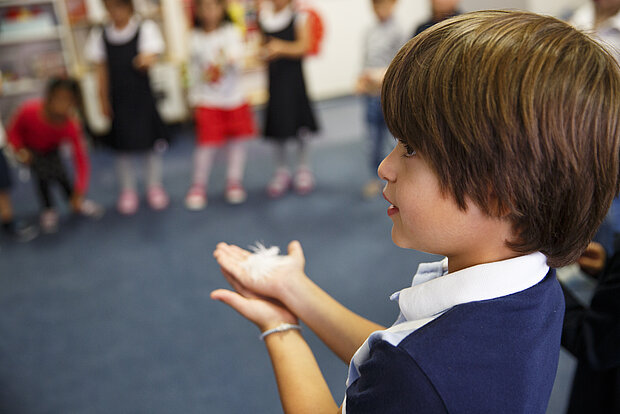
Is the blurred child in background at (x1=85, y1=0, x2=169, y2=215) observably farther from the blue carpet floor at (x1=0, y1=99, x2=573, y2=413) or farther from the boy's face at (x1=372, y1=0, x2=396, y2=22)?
the boy's face at (x1=372, y1=0, x2=396, y2=22)

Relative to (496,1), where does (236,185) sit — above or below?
below

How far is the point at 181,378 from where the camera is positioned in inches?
65.4

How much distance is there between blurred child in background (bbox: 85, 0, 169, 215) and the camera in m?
2.84

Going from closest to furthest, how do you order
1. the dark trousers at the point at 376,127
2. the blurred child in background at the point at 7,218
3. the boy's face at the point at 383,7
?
the boy's face at the point at 383,7 → the dark trousers at the point at 376,127 → the blurred child in background at the point at 7,218

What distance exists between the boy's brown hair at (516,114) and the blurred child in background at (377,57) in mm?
2046

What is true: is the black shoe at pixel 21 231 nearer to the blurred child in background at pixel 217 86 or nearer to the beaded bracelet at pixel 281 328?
the blurred child in background at pixel 217 86

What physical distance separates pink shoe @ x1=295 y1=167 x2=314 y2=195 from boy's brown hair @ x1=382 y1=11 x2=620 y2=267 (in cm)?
255

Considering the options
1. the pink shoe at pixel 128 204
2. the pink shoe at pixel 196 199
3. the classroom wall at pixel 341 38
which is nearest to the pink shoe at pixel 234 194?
the pink shoe at pixel 196 199

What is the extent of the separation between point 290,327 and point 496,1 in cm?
108

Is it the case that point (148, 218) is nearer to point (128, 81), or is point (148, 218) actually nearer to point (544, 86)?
point (128, 81)

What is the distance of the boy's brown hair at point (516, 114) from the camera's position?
0.42 meters

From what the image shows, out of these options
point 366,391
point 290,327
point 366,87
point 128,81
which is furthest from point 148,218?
point 366,391

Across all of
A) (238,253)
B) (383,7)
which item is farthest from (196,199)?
(238,253)

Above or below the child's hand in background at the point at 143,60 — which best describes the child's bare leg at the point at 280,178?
below
